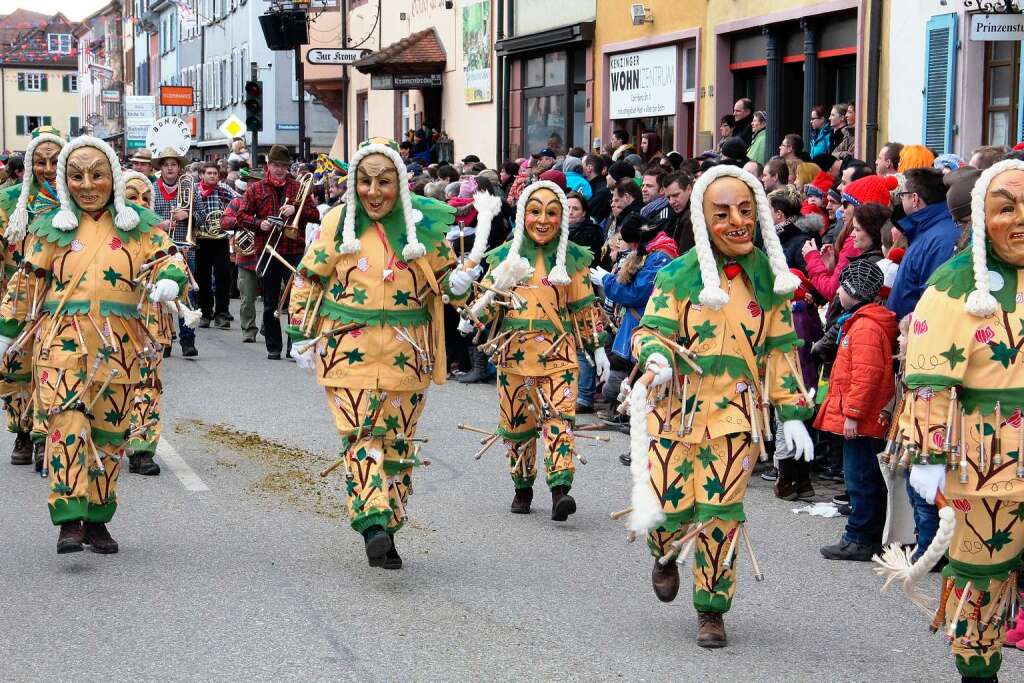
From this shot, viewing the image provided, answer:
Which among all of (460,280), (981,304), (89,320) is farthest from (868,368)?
(89,320)

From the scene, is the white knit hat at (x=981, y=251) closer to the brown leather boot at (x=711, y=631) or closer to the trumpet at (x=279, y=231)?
the brown leather boot at (x=711, y=631)

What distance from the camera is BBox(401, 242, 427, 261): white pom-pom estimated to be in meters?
6.85

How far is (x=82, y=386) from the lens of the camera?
709 centimetres

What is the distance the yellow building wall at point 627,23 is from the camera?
65.9 ft

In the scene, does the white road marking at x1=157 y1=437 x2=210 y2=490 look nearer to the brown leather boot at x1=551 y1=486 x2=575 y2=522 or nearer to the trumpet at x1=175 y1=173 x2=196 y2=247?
the brown leather boot at x1=551 y1=486 x2=575 y2=522

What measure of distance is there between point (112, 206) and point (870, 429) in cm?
391

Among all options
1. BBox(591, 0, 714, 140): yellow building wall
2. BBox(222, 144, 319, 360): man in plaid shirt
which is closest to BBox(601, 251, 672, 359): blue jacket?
BBox(222, 144, 319, 360): man in plaid shirt

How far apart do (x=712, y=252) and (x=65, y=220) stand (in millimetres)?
3189

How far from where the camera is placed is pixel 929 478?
486cm

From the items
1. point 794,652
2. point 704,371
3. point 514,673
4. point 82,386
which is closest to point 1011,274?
point 704,371

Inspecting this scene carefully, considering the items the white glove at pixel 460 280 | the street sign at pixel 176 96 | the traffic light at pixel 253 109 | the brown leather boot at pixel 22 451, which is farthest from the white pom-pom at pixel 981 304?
the street sign at pixel 176 96

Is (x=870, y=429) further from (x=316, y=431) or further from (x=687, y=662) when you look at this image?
(x=316, y=431)

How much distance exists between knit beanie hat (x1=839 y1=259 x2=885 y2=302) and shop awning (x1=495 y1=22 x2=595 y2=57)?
16.1 m

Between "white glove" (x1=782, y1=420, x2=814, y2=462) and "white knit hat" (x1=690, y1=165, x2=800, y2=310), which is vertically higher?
"white knit hat" (x1=690, y1=165, x2=800, y2=310)
